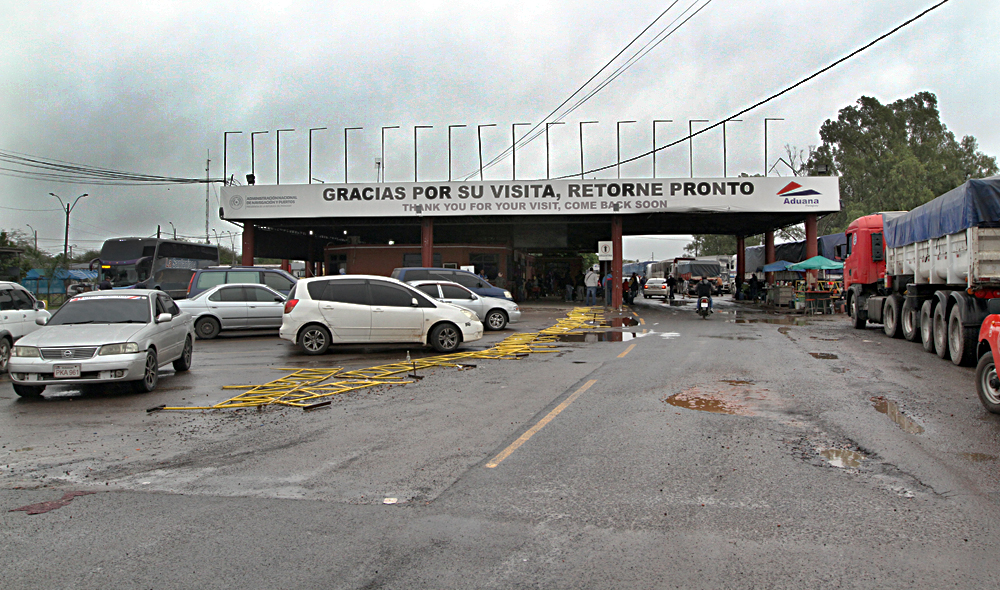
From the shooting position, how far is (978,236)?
11516mm

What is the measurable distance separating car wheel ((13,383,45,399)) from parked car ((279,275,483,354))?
4829 millimetres

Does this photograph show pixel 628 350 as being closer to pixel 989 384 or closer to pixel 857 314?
pixel 989 384

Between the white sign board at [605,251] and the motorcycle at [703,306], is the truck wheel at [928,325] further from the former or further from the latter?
the white sign board at [605,251]

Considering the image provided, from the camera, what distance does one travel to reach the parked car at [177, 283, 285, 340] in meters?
17.7

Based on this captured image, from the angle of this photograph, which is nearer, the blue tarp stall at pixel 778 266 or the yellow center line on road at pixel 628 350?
the yellow center line on road at pixel 628 350

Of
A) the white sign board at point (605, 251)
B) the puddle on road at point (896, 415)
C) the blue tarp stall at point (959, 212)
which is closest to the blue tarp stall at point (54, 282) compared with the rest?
the white sign board at point (605, 251)

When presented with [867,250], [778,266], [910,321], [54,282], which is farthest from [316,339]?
[54,282]

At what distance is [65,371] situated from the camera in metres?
8.91

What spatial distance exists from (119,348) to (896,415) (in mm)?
10079

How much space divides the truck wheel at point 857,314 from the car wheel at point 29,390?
20.3 m

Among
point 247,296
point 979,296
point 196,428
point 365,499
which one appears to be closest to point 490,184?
point 247,296

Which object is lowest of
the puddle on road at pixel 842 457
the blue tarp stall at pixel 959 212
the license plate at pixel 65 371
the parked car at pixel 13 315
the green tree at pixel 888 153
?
the puddle on road at pixel 842 457

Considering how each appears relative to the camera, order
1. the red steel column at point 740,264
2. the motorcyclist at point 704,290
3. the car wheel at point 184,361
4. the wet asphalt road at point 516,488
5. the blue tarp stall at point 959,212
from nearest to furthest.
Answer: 1. the wet asphalt road at point 516,488
2. the blue tarp stall at point 959,212
3. the car wheel at point 184,361
4. the motorcyclist at point 704,290
5. the red steel column at point 740,264

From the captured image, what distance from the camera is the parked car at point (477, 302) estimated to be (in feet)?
60.8
